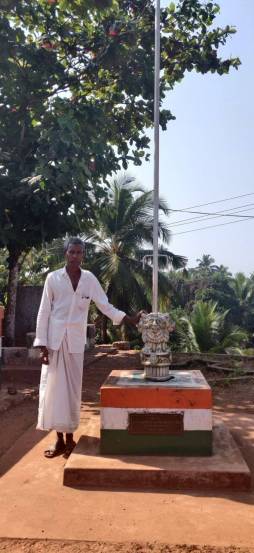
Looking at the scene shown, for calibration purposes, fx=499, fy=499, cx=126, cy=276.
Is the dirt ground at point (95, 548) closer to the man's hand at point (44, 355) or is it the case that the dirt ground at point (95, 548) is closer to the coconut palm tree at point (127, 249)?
the man's hand at point (44, 355)

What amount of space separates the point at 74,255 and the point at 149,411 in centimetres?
130

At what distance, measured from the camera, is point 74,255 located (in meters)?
3.87

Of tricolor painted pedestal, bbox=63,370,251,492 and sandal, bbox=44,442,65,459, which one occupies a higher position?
tricolor painted pedestal, bbox=63,370,251,492

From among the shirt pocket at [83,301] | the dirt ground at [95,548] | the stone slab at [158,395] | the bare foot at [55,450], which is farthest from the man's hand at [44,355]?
the dirt ground at [95,548]

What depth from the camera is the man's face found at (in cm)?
387

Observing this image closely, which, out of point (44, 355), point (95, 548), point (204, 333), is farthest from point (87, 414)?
point (204, 333)

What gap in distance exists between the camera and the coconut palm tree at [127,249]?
16.2 m

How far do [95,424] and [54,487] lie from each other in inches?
51.7

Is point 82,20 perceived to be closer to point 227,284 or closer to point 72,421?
point 72,421

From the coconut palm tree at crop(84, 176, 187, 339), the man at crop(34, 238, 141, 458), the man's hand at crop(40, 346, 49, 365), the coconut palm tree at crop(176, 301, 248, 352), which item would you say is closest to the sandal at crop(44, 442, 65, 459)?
the man at crop(34, 238, 141, 458)

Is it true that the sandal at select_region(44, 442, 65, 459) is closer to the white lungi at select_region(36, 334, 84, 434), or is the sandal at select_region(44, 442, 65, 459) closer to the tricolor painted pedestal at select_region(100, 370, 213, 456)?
the white lungi at select_region(36, 334, 84, 434)

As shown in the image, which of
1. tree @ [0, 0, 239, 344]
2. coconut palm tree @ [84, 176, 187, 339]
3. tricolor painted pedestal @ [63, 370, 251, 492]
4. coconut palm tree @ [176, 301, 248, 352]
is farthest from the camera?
coconut palm tree @ [84, 176, 187, 339]

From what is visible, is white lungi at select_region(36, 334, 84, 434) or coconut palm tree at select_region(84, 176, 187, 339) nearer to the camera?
white lungi at select_region(36, 334, 84, 434)

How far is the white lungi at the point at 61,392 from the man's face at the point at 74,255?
577mm
